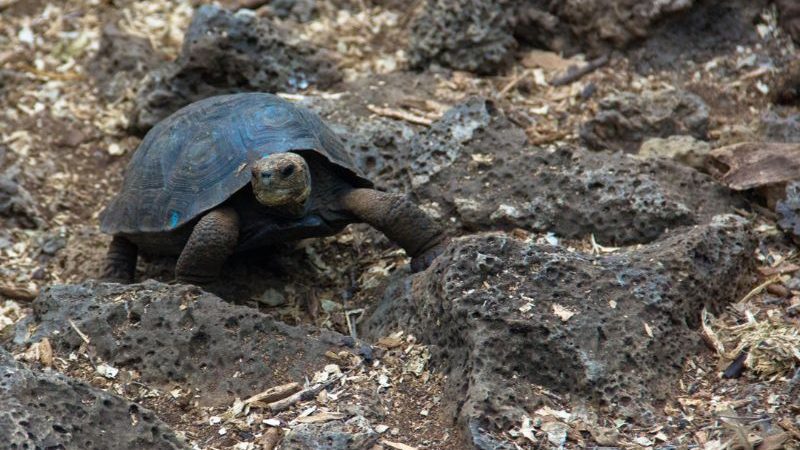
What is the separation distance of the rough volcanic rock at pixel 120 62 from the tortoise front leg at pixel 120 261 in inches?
70.4

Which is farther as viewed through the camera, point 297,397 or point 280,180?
point 280,180

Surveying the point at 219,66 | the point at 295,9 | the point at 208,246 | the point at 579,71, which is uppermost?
the point at 208,246

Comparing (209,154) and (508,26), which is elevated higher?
(209,154)

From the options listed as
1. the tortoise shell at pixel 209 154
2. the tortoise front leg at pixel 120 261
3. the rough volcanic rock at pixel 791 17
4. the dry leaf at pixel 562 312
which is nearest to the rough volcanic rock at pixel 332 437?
the dry leaf at pixel 562 312

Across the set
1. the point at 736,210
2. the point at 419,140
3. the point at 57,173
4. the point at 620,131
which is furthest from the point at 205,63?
the point at 736,210

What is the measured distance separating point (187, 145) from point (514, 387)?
2.00 meters

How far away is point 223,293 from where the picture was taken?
193 inches

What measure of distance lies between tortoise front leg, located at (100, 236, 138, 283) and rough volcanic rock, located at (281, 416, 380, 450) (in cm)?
195

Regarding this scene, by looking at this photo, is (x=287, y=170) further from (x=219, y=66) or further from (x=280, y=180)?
(x=219, y=66)

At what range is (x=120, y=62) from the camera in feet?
22.4

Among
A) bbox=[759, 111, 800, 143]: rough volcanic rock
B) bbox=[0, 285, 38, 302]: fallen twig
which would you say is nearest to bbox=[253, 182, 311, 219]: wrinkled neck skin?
bbox=[0, 285, 38, 302]: fallen twig

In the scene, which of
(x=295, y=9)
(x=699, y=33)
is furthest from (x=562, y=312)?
(x=295, y=9)

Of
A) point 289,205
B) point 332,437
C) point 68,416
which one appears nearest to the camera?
point 68,416

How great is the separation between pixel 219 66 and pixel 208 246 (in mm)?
1839
